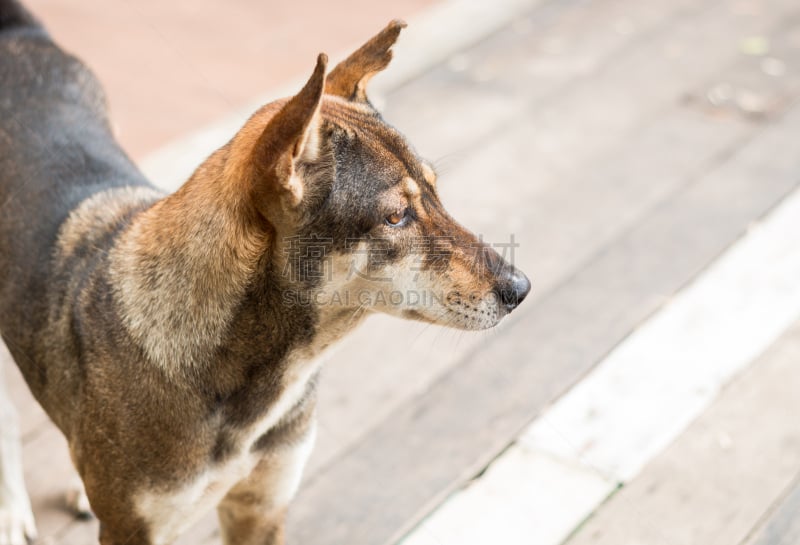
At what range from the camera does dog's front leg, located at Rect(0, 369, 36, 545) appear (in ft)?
11.7

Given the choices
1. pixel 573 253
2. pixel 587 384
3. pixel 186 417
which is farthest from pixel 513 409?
pixel 186 417

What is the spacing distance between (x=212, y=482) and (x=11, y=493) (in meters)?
1.26

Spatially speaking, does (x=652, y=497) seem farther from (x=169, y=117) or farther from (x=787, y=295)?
(x=169, y=117)

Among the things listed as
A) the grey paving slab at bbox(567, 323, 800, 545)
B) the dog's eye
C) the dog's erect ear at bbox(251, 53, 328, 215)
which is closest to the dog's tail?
the dog's erect ear at bbox(251, 53, 328, 215)

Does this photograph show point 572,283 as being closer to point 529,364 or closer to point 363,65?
point 529,364

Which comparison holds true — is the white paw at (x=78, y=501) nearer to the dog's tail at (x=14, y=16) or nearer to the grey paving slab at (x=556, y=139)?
the grey paving slab at (x=556, y=139)

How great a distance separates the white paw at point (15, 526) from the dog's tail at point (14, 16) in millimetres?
1803

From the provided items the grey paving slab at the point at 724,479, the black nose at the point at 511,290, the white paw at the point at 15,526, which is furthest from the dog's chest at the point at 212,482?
the grey paving slab at the point at 724,479

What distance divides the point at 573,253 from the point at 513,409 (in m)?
1.14

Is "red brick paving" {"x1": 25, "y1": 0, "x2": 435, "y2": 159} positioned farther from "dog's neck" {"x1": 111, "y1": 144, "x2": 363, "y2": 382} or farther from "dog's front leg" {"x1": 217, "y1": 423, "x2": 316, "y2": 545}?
"dog's neck" {"x1": 111, "y1": 144, "x2": 363, "y2": 382}

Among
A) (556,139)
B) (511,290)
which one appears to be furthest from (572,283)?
(511,290)

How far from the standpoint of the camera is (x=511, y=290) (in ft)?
9.05

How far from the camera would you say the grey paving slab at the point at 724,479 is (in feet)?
11.4

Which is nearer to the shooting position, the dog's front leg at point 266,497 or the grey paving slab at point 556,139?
the dog's front leg at point 266,497
